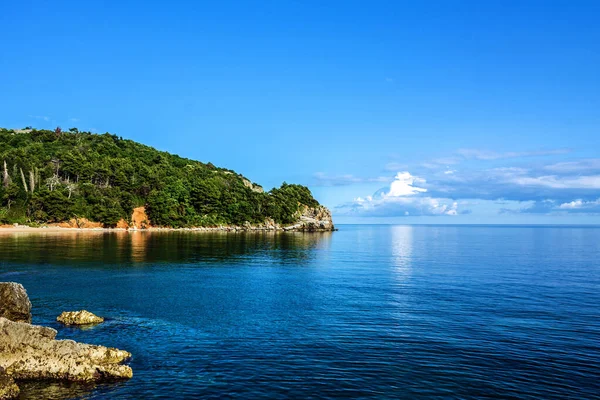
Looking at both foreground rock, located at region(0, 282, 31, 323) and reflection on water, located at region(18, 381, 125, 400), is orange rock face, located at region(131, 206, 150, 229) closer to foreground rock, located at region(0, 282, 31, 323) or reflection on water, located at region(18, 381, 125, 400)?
foreground rock, located at region(0, 282, 31, 323)

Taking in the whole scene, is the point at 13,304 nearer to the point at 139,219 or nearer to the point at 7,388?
the point at 7,388

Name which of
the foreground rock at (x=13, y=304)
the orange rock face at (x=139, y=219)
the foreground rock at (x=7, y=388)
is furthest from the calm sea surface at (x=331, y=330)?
the orange rock face at (x=139, y=219)

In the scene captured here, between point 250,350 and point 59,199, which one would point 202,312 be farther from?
point 59,199

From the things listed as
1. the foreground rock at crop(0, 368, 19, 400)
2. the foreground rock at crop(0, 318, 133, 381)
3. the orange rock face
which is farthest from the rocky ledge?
the orange rock face

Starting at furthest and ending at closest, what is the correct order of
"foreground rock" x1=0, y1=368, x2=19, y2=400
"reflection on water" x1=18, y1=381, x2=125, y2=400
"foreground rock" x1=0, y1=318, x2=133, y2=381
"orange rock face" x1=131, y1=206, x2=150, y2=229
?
1. "orange rock face" x1=131, y1=206, x2=150, y2=229
2. "foreground rock" x1=0, y1=318, x2=133, y2=381
3. "reflection on water" x1=18, y1=381, x2=125, y2=400
4. "foreground rock" x1=0, y1=368, x2=19, y2=400

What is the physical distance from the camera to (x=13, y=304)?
31188mm

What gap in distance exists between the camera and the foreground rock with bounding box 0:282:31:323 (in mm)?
31044

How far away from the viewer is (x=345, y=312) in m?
39.2

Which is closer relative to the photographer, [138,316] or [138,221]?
[138,316]

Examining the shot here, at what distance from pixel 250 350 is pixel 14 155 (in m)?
205

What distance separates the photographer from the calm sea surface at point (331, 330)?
72.5 feet

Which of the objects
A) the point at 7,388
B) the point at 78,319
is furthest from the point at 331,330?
the point at 7,388

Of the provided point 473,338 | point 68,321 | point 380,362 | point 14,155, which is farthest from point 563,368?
point 14,155

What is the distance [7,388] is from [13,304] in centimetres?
1387
